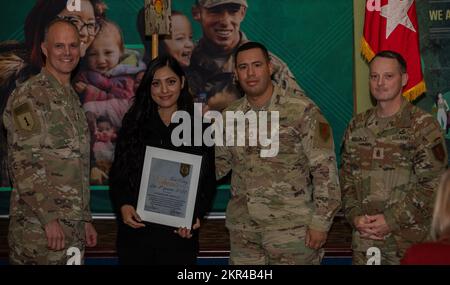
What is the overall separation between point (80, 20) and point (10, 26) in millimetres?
533

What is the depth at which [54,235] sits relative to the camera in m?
4.04

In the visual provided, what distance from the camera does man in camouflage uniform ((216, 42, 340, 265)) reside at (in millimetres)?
3992

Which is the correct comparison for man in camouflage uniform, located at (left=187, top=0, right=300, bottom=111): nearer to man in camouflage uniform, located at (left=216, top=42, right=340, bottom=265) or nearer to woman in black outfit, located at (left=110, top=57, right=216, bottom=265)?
woman in black outfit, located at (left=110, top=57, right=216, bottom=265)

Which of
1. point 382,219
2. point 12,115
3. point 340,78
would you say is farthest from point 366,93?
point 12,115

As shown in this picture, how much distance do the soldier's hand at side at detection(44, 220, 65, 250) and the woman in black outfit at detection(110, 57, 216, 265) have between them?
1.08ft

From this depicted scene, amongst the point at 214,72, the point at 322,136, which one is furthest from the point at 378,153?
the point at 214,72

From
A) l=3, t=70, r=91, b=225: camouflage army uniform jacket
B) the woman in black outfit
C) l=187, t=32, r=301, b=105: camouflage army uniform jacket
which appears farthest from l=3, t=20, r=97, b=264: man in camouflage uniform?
l=187, t=32, r=301, b=105: camouflage army uniform jacket

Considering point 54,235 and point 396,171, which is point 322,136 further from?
point 54,235

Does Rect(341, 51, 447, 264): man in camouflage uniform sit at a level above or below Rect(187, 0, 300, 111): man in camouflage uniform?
below

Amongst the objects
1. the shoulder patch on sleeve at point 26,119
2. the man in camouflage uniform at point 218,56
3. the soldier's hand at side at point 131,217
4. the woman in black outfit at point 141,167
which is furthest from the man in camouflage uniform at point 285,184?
the man in camouflage uniform at point 218,56

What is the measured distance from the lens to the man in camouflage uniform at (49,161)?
3.99m

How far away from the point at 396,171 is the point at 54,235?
1928 millimetres

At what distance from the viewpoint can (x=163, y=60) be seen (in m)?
4.20

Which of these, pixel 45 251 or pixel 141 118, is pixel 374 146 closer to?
pixel 141 118
